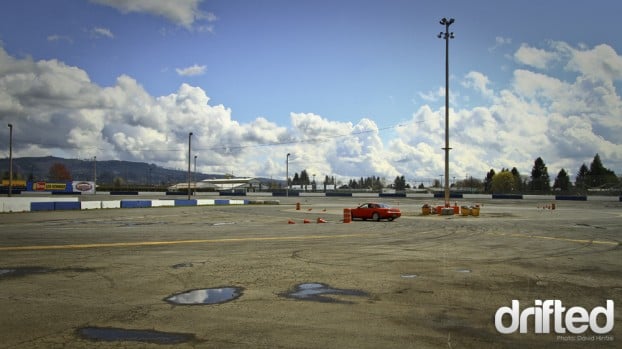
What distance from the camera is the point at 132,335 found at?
5.66m

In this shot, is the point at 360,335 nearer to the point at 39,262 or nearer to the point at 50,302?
the point at 50,302

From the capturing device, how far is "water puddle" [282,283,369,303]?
7.66 m

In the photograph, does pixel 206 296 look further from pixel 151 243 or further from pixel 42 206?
pixel 42 206

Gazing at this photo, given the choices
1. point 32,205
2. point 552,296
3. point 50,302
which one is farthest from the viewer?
point 32,205

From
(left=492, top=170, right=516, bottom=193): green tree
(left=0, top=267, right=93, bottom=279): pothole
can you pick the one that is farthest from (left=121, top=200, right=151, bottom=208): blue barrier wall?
(left=492, top=170, right=516, bottom=193): green tree

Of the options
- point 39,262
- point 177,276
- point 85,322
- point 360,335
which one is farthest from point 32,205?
point 360,335

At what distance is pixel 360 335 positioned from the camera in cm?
571

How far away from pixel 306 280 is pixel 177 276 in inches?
108

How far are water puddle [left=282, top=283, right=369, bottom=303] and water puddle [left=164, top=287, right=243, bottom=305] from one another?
3.17ft

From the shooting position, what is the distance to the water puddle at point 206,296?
24.3ft

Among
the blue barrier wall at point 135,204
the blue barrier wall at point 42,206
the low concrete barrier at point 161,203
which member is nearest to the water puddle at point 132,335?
the blue barrier wall at point 42,206

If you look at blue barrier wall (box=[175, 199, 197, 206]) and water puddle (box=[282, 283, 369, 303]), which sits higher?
water puddle (box=[282, 283, 369, 303])

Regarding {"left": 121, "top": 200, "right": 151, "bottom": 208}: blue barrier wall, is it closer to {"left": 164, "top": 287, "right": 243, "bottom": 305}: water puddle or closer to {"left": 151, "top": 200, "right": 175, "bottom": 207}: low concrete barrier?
{"left": 151, "top": 200, "right": 175, "bottom": 207}: low concrete barrier

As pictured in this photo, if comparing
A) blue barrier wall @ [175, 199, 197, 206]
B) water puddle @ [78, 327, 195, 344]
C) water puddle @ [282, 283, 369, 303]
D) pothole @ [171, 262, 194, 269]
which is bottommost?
blue barrier wall @ [175, 199, 197, 206]
